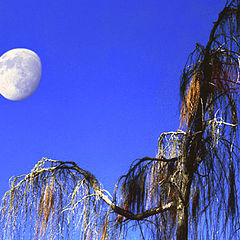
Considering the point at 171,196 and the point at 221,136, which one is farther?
the point at 171,196

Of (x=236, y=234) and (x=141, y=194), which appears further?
(x=141, y=194)

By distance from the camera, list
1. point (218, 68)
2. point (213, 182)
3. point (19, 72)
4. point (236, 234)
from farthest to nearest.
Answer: point (19, 72) < point (218, 68) < point (213, 182) < point (236, 234)

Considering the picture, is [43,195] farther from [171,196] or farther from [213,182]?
[213,182]

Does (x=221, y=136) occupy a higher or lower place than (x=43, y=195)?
higher

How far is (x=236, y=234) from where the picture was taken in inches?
133

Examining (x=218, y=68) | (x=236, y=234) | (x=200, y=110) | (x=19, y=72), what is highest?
(x=19, y=72)

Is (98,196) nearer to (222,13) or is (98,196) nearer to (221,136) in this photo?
(221,136)

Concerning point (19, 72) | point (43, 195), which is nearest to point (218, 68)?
point (43, 195)

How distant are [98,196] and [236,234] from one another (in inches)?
54.9

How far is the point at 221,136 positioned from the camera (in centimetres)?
372

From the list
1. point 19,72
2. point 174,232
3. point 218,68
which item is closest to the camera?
point 174,232

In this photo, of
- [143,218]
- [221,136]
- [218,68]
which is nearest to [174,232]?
[143,218]

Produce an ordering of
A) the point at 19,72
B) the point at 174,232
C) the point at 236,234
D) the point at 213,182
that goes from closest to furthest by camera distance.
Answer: the point at 236,234 → the point at 213,182 → the point at 174,232 → the point at 19,72

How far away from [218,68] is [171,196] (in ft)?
4.15
